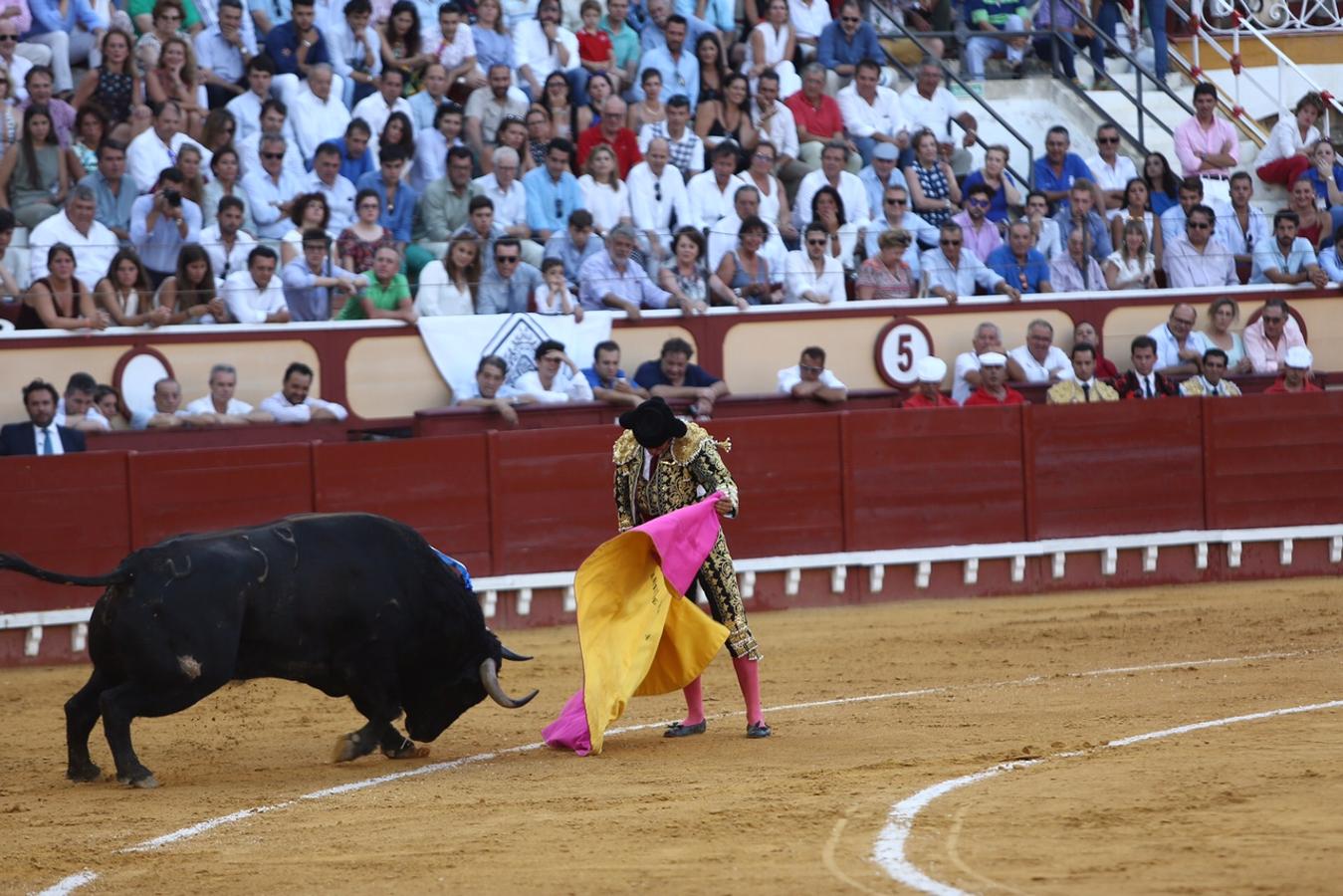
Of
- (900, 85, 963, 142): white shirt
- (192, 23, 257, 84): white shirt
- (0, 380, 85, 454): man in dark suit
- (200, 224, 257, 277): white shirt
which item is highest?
(192, 23, 257, 84): white shirt

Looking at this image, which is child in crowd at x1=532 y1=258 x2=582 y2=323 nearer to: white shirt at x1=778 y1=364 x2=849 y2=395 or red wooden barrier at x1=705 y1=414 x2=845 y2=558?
red wooden barrier at x1=705 y1=414 x2=845 y2=558

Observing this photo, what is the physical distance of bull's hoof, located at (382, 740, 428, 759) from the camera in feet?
22.3

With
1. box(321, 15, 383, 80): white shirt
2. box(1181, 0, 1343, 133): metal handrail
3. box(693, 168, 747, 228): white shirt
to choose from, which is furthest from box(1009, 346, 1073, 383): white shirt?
box(321, 15, 383, 80): white shirt

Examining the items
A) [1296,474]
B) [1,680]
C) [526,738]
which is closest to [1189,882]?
[526,738]

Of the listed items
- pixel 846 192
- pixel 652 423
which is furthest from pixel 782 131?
pixel 652 423

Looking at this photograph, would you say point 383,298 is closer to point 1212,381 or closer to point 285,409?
point 285,409

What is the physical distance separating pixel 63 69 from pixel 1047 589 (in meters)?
6.29

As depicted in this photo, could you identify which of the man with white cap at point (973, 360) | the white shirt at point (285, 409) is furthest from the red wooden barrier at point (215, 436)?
the man with white cap at point (973, 360)

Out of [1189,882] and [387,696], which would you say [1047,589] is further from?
[1189,882]

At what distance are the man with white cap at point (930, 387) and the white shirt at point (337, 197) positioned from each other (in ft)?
11.2

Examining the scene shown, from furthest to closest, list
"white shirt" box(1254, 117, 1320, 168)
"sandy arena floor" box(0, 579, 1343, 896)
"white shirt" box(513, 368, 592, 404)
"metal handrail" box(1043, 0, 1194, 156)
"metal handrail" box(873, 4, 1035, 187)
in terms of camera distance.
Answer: "metal handrail" box(1043, 0, 1194, 156)
"white shirt" box(1254, 117, 1320, 168)
"metal handrail" box(873, 4, 1035, 187)
"white shirt" box(513, 368, 592, 404)
"sandy arena floor" box(0, 579, 1343, 896)

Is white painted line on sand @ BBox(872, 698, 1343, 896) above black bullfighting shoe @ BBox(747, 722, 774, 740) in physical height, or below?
above

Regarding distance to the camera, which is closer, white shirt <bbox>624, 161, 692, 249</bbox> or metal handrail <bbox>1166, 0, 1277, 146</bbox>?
white shirt <bbox>624, 161, 692, 249</bbox>

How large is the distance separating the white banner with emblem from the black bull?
4.13m
